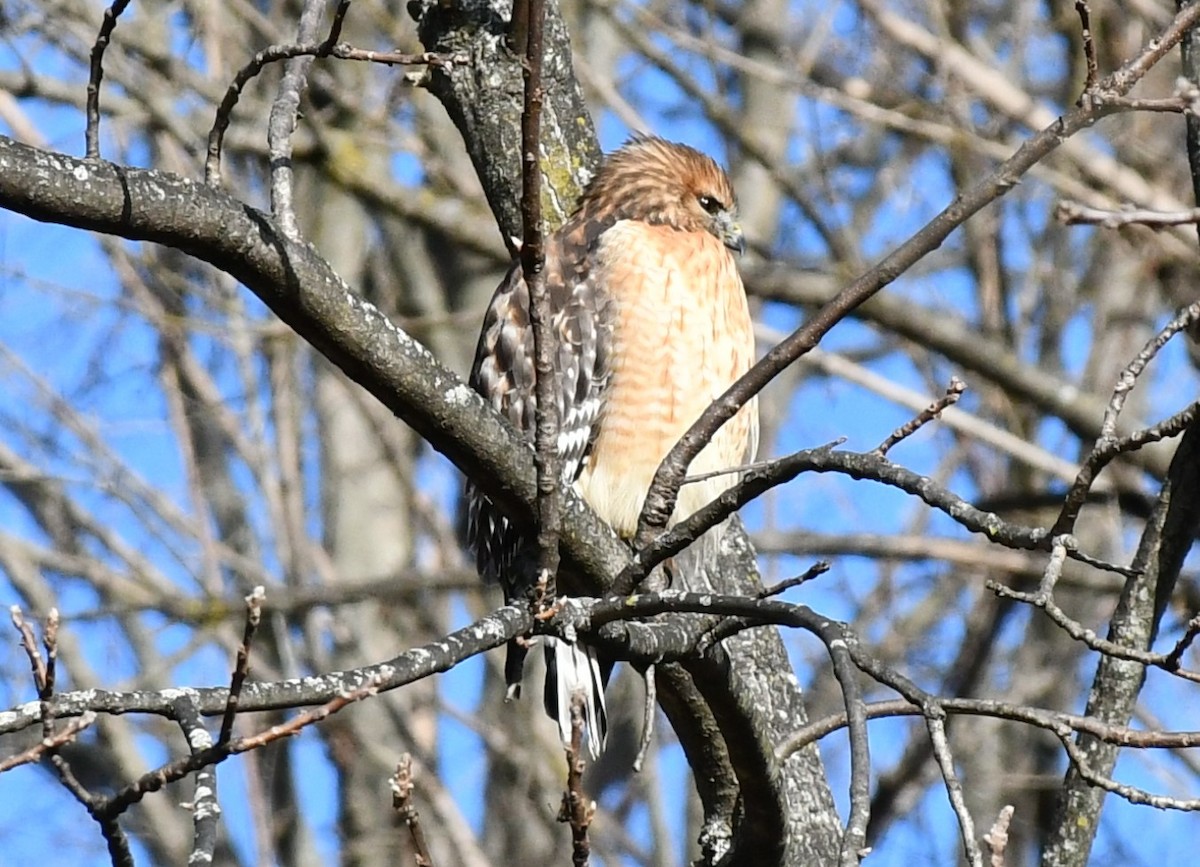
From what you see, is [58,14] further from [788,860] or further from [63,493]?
[788,860]

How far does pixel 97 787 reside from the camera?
29.1 ft


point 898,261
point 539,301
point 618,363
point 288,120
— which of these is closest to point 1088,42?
point 898,261

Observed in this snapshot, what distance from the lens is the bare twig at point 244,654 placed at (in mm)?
1938

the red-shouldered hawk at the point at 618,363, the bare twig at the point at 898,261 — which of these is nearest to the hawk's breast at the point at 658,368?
the red-shouldered hawk at the point at 618,363

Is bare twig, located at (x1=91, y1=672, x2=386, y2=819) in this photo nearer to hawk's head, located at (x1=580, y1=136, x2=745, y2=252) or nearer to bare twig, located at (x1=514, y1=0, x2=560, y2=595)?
bare twig, located at (x1=514, y1=0, x2=560, y2=595)

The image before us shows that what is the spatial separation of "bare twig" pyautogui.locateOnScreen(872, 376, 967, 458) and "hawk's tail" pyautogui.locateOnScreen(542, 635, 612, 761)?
50.5 inches

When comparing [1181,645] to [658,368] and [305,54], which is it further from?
[658,368]

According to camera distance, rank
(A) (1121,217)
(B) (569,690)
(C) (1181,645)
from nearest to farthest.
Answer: (A) (1121,217), (C) (1181,645), (B) (569,690)

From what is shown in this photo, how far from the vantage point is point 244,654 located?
196 cm

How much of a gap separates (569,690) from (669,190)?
190 cm

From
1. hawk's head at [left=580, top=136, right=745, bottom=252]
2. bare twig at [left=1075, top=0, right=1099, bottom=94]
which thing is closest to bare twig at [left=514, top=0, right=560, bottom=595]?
bare twig at [left=1075, top=0, right=1099, bottom=94]

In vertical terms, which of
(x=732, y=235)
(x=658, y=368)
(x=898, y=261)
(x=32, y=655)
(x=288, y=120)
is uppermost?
(x=732, y=235)

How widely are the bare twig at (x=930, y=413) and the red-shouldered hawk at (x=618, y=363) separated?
1899 millimetres

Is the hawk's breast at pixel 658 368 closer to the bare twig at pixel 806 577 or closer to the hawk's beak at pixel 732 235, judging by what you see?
the hawk's beak at pixel 732 235
